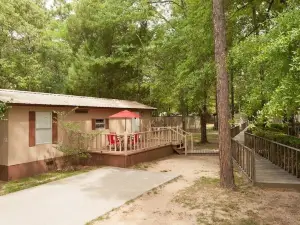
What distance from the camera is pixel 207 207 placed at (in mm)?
6441

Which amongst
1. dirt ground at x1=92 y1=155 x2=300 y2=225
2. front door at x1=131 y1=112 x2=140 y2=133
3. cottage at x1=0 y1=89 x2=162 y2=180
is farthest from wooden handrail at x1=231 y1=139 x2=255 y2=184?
front door at x1=131 y1=112 x2=140 y2=133

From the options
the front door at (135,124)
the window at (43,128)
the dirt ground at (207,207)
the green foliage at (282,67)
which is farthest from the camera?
the front door at (135,124)

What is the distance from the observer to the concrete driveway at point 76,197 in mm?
5875

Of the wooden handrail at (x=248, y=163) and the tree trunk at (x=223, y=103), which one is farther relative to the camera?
the wooden handrail at (x=248, y=163)

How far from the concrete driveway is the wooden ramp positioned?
311cm

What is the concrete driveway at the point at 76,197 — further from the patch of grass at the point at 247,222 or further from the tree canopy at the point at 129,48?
the tree canopy at the point at 129,48

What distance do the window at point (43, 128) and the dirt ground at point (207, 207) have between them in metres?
5.94

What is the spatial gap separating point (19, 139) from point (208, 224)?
26.6ft

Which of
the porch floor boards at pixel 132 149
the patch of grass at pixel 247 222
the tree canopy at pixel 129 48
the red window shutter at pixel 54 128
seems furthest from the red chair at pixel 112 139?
the patch of grass at pixel 247 222

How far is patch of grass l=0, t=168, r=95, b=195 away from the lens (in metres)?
8.51

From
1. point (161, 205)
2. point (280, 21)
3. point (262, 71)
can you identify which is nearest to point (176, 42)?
point (262, 71)

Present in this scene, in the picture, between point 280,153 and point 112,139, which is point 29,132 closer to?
point 112,139

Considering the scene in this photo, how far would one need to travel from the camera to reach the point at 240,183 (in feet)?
28.7

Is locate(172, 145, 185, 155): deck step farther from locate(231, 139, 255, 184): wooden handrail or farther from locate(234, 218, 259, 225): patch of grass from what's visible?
locate(234, 218, 259, 225): patch of grass
